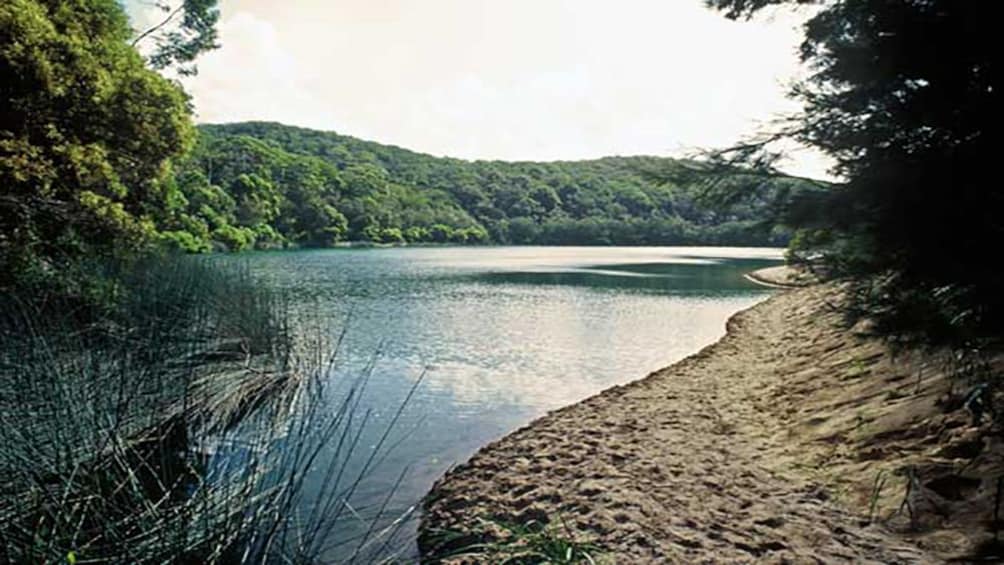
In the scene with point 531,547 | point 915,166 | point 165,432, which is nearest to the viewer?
point 915,166

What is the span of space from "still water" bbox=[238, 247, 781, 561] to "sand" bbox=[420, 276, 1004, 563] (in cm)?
51

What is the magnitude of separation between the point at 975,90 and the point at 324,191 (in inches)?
2703

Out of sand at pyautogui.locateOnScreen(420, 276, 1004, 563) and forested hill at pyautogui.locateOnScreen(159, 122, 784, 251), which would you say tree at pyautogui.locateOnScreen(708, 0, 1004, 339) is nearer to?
sand at pyautogui.locateOnScreen(420, 276, 1004, 563)

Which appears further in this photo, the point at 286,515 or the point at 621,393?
the point at 621,393

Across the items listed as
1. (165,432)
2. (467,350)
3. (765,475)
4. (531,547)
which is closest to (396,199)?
(467,350)

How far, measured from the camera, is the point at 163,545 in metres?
1.69

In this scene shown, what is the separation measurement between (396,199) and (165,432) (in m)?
74.8

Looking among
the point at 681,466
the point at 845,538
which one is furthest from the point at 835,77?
the point at 681,466

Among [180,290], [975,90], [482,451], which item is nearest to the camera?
[975,90]

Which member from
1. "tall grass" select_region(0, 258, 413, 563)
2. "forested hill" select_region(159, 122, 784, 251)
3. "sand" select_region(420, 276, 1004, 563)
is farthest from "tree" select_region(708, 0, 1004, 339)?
"forested hill" select_region(159, 122, 784, 251)

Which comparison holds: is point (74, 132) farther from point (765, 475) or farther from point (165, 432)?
point (765, 475)

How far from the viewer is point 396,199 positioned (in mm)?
76375

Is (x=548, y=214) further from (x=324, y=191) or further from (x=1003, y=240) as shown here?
(x=1003, y=240)

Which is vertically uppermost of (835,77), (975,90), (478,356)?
(835,77)
